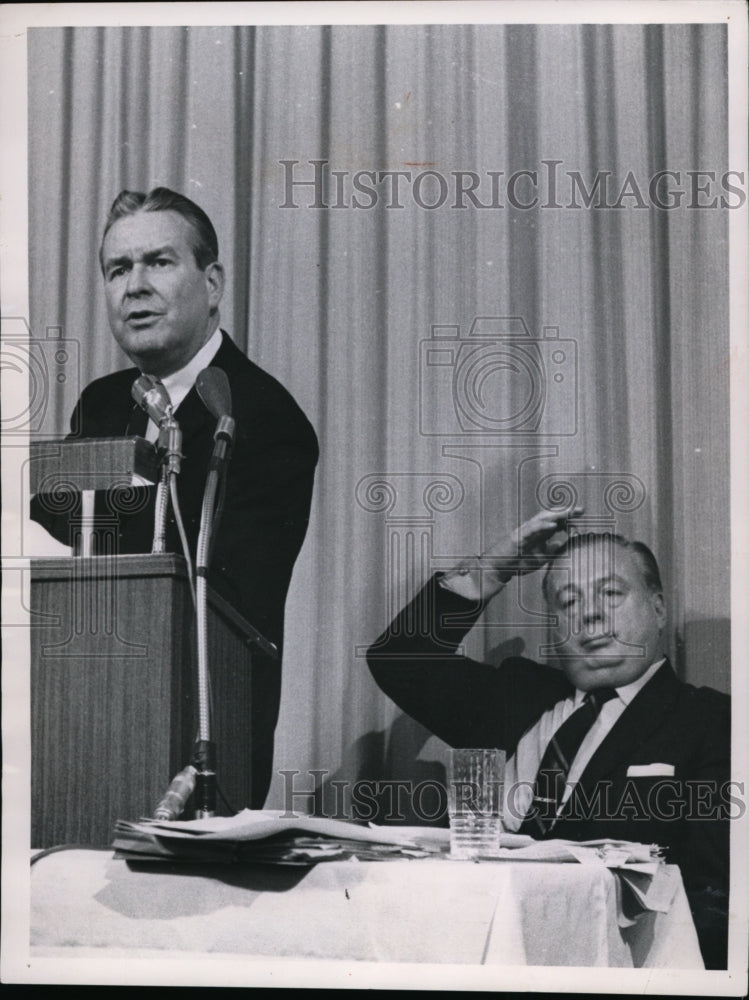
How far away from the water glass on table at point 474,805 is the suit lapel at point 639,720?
238mm

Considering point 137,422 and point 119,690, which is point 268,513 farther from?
point 119,690

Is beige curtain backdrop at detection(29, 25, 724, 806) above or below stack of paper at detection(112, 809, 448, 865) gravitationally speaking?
above

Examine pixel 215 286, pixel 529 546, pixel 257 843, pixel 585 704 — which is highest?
pixel 215 286

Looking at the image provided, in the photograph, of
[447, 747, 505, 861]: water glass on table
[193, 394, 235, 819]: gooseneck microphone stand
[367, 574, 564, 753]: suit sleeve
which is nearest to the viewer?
[447, 747, 505, 861]: water glass on table

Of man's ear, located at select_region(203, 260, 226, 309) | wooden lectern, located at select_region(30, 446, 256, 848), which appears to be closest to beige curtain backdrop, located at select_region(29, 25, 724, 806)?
man's ear, located at select_region(203, 260, 226, 309)

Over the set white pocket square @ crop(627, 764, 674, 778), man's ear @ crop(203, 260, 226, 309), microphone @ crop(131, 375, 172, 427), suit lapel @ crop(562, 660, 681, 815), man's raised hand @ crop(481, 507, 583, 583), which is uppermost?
man's ear @ crop(203, 260, 226, 309)

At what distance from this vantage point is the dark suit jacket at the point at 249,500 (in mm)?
2701

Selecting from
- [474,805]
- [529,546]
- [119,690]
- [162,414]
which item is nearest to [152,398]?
[162,414]

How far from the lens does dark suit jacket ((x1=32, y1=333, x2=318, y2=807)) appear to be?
2.70m

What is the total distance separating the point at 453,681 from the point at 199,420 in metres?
0.69

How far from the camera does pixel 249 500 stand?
273 centimetres

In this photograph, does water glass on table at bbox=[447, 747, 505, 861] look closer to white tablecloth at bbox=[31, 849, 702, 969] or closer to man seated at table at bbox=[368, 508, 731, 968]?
white tablecloth at bbox=[31, 849, 702, 969]

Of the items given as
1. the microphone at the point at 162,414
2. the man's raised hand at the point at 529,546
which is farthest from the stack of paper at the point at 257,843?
the microphone at the point at 162,414

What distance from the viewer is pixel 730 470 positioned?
2684 millimetres
